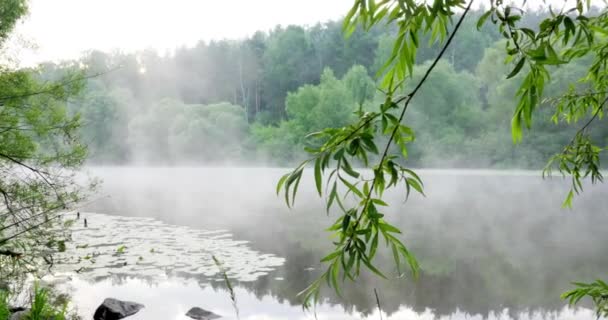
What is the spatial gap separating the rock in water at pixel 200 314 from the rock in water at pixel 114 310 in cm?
64

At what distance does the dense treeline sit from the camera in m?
32.0

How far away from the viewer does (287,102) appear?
127 feet

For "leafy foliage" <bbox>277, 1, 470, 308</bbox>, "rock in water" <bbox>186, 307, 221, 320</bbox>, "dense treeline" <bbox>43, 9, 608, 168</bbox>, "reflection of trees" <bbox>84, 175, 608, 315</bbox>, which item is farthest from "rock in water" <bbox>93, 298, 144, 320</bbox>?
"dense treeline" <bbox>43, 9, 608, 168</bbox>

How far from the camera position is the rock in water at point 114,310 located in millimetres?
5636

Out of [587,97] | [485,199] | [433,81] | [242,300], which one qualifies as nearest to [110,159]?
[433,81]

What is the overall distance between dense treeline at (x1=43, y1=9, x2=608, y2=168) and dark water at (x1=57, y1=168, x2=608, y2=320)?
1384cm

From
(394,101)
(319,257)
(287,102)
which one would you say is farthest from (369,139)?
(287,102)

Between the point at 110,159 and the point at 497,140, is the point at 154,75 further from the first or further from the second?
the point at 497,140

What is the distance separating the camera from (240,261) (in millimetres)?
8312

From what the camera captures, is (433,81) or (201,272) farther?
(433,81)

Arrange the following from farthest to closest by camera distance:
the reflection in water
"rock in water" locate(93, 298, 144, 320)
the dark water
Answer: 1. the dark water
2. the reflection in water
3. "rock in water" locate(93, 298, 144, 320)

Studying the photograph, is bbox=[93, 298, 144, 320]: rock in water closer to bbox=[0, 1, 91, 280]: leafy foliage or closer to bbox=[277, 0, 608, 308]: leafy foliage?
bbox=[0, 1, 91, 280]: leafy foliage

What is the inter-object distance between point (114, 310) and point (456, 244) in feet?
21.7

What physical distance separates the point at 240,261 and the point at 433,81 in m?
27.9
